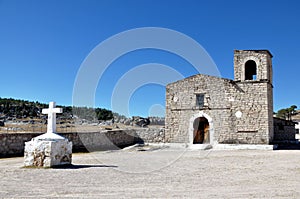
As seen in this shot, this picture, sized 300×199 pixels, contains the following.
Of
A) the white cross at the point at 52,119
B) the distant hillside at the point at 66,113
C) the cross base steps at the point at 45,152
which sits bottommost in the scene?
the cross base steps at the point at 45,152

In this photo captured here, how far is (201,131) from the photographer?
21.0m

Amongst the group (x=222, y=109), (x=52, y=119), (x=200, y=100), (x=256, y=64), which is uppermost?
(x=256, y=64)

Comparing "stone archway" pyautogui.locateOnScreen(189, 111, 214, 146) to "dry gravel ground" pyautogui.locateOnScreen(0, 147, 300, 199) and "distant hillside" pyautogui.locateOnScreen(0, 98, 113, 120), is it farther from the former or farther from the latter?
"distant hillside" pyautogui.locateOnScreen(0, 98, 113, 120)

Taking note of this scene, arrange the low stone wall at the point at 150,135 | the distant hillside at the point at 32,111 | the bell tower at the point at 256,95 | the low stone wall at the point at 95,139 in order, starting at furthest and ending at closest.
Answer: the distant hillside at the point at 32,111 < the low stone wall at the point at 150,135 < the bell tower at the point at 256,95 < the low stone wall at the point at 95,139

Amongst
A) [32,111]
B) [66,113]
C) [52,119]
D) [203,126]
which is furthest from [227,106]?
[32,111]

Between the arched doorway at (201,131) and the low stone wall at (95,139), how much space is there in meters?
2.34

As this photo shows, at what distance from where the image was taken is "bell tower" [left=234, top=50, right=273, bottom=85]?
1898 cm

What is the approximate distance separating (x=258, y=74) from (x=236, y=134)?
393 cm

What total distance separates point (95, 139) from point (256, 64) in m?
10.9

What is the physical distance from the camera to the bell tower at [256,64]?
19.0 meters

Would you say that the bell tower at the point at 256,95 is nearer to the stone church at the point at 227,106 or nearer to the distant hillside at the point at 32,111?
the stone church at the point at 227,106

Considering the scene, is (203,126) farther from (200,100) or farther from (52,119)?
(52,119)

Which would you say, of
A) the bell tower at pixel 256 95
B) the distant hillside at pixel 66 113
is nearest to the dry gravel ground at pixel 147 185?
the bell tower at pixel 256 95

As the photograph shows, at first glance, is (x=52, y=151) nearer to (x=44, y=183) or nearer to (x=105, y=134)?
(x=44, y=183)
